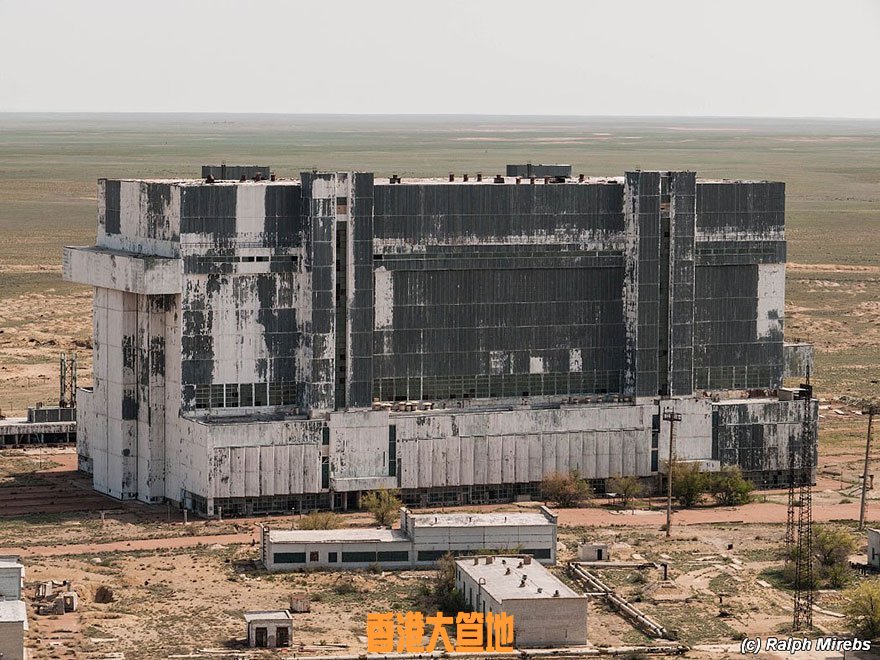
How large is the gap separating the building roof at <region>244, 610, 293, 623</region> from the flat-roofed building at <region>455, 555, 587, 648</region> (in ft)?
22.5

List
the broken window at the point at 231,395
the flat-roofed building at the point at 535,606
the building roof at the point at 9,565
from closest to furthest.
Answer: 1. the flat-roofed building at the point at 535,606
2. the building roof at the point at 9,565
3. the broken window at the point at 231,395

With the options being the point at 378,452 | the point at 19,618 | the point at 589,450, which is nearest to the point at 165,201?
the point at 378,452

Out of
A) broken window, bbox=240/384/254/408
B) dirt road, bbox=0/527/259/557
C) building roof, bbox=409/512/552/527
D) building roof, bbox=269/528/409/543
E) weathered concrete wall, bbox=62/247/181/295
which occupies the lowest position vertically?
dirt road, bbox=0/527/259/557

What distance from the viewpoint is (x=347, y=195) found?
95125 millimetres

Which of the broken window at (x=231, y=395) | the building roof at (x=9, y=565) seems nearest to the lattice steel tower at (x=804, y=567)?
the broken window at (x=231, y=395)

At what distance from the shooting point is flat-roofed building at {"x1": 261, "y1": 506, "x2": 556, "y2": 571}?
84.3 metres

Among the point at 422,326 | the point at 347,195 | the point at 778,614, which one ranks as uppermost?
the point at 347,195

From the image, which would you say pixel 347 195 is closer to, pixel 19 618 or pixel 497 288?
pixel 497 288

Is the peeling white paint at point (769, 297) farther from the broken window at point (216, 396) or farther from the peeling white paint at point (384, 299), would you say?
the broken window at point (216, 396)

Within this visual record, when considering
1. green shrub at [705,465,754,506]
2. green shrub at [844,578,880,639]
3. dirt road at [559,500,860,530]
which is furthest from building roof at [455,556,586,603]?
green shrub at [705,465,754,506]

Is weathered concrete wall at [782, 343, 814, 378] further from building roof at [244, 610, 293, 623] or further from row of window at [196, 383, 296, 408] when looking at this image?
building roof at [244, 610, 293, 623]

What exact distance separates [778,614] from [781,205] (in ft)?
102

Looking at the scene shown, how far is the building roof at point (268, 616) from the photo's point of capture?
73.0 meters

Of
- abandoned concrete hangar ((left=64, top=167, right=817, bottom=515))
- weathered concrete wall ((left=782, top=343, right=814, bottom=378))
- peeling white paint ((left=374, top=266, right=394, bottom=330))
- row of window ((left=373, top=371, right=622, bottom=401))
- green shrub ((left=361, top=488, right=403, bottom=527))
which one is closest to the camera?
green shrub ((left=361, top=488, right=403, bottom=527))
